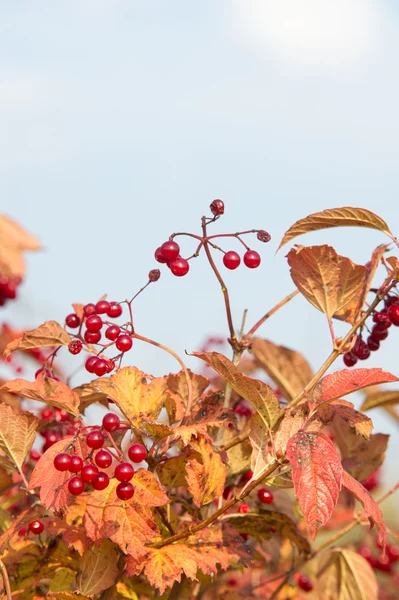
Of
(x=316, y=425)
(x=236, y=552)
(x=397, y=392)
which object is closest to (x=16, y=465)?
(x=236, y=552)

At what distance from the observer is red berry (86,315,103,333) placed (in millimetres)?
1642

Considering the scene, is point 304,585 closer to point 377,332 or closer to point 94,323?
point 377,332

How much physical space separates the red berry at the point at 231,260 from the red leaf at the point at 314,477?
0.40 m

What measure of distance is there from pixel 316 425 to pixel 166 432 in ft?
0.93

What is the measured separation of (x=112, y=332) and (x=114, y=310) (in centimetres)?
11

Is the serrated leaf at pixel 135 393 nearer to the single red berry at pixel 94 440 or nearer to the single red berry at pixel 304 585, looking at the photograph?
the single red berry at pixel 94 440

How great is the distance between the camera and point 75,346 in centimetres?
162

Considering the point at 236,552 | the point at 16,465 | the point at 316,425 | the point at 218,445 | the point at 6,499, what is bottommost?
the point at 6,499

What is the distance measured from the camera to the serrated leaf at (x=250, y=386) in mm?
1370

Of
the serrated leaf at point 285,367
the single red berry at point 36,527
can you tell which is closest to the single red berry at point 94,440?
the single red berry at point 36,527

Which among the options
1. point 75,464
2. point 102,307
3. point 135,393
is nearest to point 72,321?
point 102,307

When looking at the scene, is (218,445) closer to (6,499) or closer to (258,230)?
(258,230)

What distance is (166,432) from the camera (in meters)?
1.43

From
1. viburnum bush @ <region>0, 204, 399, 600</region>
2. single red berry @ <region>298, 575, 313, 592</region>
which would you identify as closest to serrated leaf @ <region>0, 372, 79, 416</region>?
viburnum bush @ <region>0, 204, 399, 600</region>
